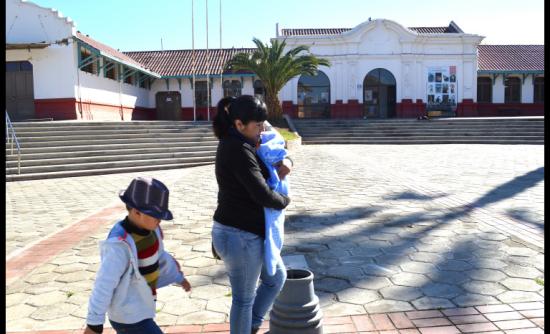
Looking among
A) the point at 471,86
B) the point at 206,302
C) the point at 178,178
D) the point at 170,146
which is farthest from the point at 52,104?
the point at 471,86

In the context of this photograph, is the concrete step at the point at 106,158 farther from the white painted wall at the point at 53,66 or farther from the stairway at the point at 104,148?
the white painted wall at the point at 53,66

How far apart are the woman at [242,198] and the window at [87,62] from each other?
1999 centimetres

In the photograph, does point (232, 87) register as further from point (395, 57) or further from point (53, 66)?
point (53, 66)

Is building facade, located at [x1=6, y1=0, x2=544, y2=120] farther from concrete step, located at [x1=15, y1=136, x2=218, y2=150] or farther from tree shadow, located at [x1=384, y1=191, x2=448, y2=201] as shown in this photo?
tree shadow, located at [x1=384, y1=191, x2=448, y2=201]

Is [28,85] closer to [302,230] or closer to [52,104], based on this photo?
[52,104]

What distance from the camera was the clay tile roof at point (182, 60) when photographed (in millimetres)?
29609

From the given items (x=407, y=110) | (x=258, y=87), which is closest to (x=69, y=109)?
(x=258, y=87)

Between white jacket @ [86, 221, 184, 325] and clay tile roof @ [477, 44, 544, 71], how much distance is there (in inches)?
1277

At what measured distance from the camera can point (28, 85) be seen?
20.1 m

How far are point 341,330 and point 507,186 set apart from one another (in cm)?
708

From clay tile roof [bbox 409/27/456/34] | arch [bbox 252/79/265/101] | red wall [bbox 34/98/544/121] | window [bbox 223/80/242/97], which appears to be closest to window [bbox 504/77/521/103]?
red wall [bbox 34/98/544/121]

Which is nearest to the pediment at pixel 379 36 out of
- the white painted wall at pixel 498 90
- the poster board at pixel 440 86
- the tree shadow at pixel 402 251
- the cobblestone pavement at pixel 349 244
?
the poster board at pixel 440 86

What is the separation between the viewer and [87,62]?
819 inches

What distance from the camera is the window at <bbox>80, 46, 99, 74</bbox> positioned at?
810 inches
